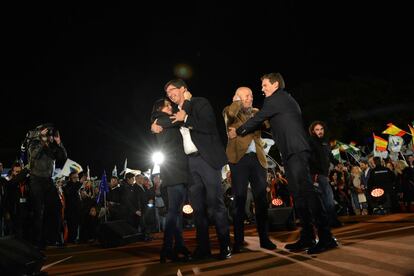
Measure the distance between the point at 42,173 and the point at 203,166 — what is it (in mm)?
3741

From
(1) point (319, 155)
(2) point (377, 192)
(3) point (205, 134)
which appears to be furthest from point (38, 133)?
(2) point (377, 192)

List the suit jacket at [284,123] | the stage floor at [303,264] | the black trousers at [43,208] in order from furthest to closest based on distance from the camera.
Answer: the black trousers at [43,208], the suit jacket at [284,123], the stage floor at [303,264]

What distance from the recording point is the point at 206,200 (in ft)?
14.5

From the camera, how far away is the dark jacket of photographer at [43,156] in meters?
6.62

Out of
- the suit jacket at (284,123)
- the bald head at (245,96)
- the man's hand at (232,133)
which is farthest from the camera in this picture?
Answer: the bald head at (245,96)

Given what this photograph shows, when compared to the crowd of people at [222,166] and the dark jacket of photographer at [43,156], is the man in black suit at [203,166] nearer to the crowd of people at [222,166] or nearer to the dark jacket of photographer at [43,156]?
the crowd of people at [222,166]

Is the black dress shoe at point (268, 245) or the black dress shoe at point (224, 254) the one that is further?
the black dress shoe at point (268, 245)

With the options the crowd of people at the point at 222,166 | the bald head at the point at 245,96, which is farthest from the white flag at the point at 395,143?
the bald head at the point at 245,96

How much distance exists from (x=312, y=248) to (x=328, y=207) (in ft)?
11.6

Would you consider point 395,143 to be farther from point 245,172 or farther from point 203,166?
point 203,166

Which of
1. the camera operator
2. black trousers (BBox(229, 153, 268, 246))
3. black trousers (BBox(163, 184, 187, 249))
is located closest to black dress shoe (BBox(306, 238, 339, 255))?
black trousers (BBox(229, 153, 268, 246))

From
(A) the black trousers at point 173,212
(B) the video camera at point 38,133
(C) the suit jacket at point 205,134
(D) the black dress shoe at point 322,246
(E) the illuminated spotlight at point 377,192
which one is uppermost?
(B) the video camera at point 38,133

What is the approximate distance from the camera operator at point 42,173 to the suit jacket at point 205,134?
3506 mm

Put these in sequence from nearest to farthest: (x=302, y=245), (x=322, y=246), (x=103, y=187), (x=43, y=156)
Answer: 1. (x=322, y=246)
2. (x=302, y=245)
3. (x=43, y=156)
4. (x=103, y=187)
